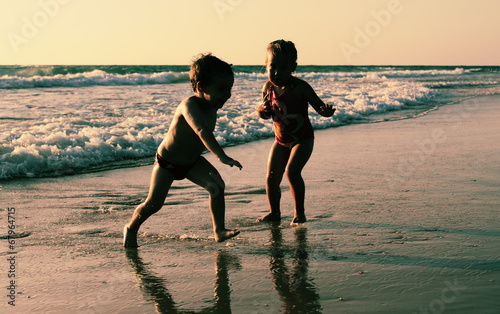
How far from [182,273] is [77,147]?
515 centimetres

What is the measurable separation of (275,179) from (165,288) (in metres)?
1.96

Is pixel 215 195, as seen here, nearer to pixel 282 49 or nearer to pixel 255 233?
pixel 255 233

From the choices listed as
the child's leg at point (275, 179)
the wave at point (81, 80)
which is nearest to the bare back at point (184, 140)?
the child's leg at point (275, 179)

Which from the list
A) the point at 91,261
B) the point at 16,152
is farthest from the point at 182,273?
the point at 16,152

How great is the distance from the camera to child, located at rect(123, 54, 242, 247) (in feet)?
12.2

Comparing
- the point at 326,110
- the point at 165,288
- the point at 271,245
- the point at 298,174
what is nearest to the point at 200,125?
the point at 271,245

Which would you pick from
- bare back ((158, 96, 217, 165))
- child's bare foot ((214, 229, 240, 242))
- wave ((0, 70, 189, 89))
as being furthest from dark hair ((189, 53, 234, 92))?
wave ((0, 70, 189, 89))

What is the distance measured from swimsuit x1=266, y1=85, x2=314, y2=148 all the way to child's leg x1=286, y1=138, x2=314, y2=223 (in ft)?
0.28

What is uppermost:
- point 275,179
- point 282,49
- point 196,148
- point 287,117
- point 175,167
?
point 282,49

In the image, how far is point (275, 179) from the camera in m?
4.72

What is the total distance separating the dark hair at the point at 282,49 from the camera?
4477mm

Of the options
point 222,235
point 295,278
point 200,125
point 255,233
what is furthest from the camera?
point 255,233

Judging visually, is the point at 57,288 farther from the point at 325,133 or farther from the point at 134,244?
the point at 325,133

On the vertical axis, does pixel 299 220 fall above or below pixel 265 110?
below
